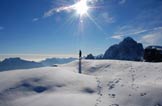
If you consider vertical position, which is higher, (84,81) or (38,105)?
(84,81)

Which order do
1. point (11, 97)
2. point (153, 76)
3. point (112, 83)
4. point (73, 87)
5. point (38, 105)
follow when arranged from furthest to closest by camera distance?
1. point (153, 76)
2. point (112, 83)
3. point (73, 87)
4. point (11, 97)
5. point (38, 105)

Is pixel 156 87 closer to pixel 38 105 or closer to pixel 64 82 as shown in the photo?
pixel 64 82

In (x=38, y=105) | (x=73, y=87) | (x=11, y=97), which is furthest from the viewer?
(x=73, y=87)

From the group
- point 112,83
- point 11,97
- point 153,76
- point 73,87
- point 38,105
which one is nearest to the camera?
point 38,105

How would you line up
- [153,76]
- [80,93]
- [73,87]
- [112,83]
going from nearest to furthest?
[80,93] < [73,87] < [112,83] < [153,76]

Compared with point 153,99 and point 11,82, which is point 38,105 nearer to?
point 11,82

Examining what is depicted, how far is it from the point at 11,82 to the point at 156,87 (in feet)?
45.7

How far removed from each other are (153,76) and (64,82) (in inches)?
452

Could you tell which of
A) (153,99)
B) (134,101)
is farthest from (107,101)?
(153,99)

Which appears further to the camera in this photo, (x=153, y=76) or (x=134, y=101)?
(x=153, y=76)

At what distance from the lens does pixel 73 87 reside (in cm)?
1919

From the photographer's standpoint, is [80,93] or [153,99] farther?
[80,93]

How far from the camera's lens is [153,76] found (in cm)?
2419

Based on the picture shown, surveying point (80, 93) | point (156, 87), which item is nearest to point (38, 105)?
point (80, 93)
